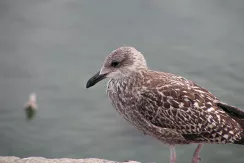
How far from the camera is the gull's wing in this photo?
7812mm

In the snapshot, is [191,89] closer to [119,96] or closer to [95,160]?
[119,96]

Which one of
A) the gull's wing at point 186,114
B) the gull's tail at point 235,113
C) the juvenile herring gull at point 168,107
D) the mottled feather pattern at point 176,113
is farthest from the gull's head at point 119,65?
the gull's tail at point 235,113

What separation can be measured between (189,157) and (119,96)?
356cm

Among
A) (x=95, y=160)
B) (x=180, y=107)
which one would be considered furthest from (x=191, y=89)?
(x=95, y=160)

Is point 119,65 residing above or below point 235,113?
above

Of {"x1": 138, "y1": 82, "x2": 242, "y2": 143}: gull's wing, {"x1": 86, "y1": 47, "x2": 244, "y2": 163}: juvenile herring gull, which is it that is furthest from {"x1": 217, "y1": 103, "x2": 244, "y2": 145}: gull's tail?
{"x1": 138, "y1": 82, "x2": 242, "y2": 143}: gull's wing

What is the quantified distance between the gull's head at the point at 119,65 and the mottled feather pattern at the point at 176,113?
9.4 inches

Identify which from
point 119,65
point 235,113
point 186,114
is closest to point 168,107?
point 186,114

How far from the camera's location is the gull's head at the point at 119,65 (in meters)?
7.98

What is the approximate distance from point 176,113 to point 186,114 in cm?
17

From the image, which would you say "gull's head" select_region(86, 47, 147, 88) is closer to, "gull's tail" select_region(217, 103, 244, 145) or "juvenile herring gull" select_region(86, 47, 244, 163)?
"juvenile herring gull" select_region(86, 47, 244, 163)

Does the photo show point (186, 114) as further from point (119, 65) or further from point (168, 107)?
point (119, 65)

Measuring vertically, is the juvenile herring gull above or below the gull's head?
below

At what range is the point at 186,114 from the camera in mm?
7824
